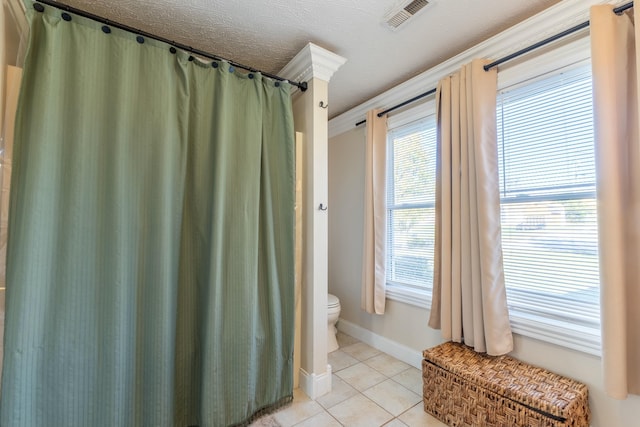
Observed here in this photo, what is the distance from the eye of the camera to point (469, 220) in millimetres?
1814

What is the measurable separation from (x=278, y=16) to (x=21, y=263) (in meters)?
1.77

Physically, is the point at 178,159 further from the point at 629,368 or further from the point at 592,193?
the point at 629,368

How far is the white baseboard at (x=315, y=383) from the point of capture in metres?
1.87

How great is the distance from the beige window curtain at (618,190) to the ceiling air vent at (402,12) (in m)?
0.84

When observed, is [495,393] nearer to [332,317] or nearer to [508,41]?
[332,317]

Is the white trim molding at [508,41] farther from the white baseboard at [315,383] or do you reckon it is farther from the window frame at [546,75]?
the white baseboard at [315,383]

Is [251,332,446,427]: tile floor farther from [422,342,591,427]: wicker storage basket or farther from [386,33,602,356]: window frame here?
[386,33,602,356]: window frame

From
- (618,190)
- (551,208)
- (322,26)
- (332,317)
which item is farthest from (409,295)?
(322,26)


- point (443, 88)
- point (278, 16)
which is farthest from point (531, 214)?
point (278, 16)

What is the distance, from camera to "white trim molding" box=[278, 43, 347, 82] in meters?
1.88

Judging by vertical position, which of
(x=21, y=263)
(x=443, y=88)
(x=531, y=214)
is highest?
(x=443, y=88)

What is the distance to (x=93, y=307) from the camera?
50.0 inches

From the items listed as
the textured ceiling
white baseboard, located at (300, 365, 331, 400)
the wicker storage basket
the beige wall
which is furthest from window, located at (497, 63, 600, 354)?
white baseboard, located at (300, 365, 331, 400)

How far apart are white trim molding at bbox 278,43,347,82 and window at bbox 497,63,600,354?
3.81 ft
